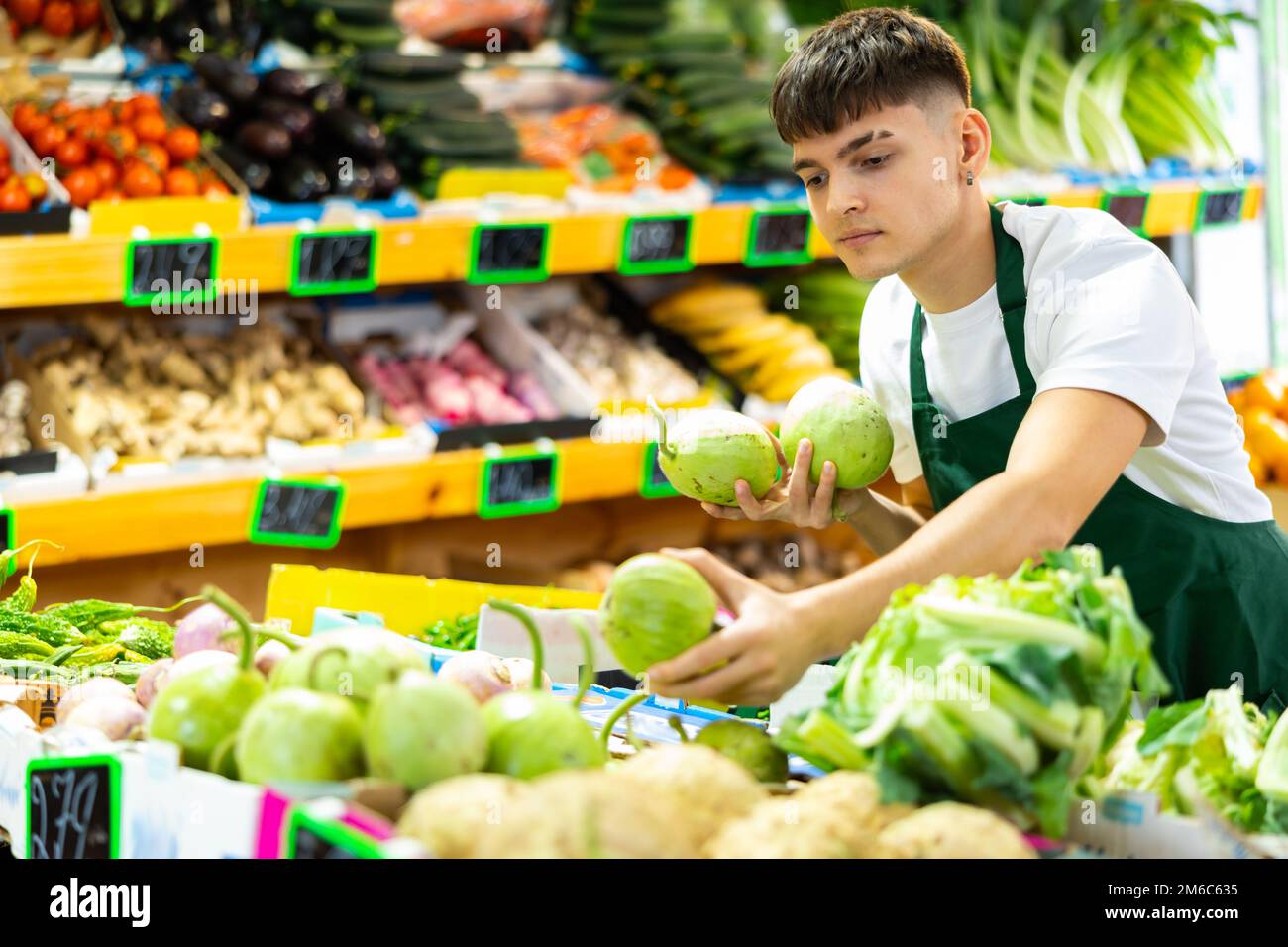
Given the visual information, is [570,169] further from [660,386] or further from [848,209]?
[848,209]

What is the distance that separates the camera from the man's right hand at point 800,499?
7.14 ft

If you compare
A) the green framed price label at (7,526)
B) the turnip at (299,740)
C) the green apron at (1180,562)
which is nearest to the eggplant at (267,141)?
the green framed price label at (7,526)

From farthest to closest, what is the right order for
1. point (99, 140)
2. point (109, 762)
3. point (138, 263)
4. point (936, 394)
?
point (99, 140)
point (138, 263)
point (936, 394)
point (109, 762)

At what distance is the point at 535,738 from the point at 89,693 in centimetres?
81

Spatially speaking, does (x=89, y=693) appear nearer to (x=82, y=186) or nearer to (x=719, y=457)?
(x=719, y=457)

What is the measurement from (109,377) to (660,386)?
4.90 ft

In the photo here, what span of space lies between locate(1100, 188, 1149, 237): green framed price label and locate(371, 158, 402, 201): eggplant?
2216 millimetres

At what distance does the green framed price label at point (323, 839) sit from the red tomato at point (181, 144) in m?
2.89

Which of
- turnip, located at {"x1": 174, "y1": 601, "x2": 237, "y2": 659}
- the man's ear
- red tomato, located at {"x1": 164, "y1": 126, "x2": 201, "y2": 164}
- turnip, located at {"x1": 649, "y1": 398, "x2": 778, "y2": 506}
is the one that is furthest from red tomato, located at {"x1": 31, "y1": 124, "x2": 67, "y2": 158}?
the man's ear

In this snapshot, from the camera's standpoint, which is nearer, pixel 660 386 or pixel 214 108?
pixel 214 108

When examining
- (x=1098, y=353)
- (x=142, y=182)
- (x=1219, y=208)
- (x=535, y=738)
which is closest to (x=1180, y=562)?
(x=1098, y=353)

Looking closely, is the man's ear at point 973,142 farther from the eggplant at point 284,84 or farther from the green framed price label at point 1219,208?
the green framed price label at point 1219,208

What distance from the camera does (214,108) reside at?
3.92 m

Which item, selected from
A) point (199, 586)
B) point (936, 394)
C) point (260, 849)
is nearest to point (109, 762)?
point (260, 849)
